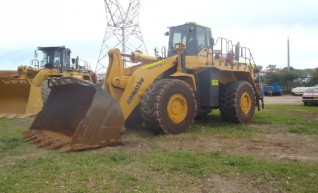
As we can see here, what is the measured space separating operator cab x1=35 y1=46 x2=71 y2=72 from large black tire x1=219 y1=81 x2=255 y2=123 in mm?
11534

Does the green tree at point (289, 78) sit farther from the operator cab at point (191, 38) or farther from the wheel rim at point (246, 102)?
the operator cab at point (191, 38)

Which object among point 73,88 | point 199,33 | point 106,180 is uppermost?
point 199,33

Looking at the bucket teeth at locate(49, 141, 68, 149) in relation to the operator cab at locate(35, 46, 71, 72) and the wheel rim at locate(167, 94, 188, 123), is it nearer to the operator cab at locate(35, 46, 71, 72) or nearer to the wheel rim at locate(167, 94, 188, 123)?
the wheel rim at locate(167, 94, 188, 123)

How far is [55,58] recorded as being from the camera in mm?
21328

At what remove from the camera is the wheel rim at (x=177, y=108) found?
30.9 feet

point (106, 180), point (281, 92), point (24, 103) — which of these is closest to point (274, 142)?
point (106, 180)

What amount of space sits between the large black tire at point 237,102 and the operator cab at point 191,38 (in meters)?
1.42

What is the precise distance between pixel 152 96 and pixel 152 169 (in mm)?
3004

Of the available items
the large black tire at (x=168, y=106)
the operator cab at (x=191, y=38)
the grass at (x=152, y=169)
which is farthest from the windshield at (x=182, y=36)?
the grass at (x=152, y=169)

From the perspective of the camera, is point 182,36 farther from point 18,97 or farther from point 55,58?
point 55,58

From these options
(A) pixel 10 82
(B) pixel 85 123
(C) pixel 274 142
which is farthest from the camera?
(A) pixel 10 82

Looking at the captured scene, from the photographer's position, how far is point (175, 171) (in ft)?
20.3

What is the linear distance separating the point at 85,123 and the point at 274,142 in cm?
425

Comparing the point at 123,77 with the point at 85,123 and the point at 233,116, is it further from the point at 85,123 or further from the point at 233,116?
the point at 233,116
